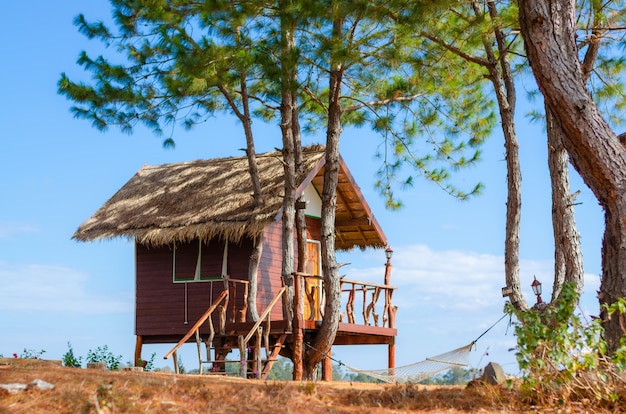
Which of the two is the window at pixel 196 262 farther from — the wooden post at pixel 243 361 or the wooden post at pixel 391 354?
the wooden post at pixel 391 354

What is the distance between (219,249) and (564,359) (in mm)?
9031

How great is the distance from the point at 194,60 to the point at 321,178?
420 cm

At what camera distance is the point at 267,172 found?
15008mm

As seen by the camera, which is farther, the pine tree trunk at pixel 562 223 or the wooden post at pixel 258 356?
the wooden post at pixel 258 356

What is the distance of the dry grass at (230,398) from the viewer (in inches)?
227

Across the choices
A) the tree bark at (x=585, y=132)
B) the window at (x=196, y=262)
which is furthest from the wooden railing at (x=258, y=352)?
the tree bark at (x=585, y=132)

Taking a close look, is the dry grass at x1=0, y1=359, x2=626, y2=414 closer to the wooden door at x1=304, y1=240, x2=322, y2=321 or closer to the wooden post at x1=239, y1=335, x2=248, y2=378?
the wooden post at x1=239, y1=335, x2=248, y2=378

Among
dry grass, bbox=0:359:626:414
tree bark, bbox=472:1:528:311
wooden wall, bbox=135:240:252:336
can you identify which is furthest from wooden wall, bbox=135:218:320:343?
dry grass, bbox=0:359:626:414

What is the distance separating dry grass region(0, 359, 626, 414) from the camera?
5.78 metres

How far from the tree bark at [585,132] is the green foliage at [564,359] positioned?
3.87ft

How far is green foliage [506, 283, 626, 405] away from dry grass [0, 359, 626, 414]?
14cm

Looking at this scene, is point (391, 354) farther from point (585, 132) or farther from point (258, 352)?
point (585, 132)

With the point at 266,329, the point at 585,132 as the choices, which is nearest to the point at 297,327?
the point at 266,329

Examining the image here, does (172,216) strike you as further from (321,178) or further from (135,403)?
(135,403)
